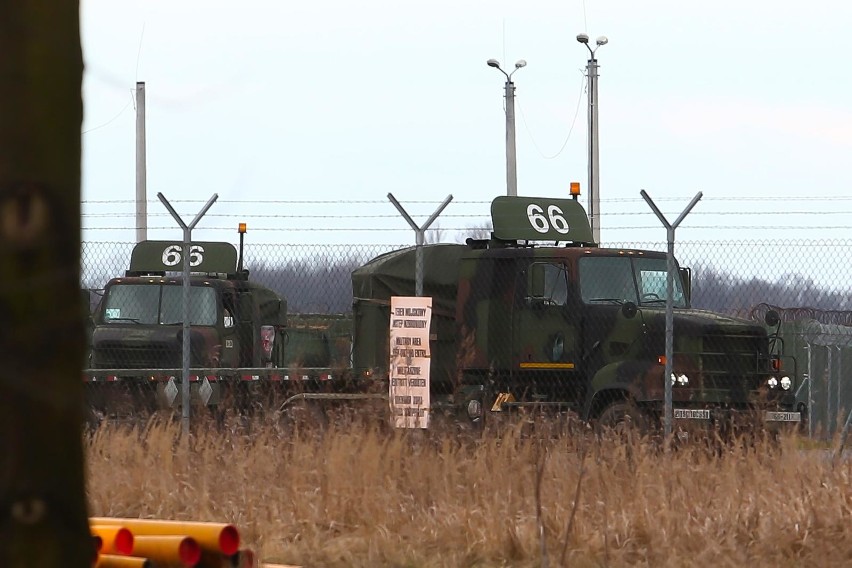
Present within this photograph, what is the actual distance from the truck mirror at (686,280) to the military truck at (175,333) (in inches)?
196

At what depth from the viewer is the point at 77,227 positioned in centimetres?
340

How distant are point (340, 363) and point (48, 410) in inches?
573

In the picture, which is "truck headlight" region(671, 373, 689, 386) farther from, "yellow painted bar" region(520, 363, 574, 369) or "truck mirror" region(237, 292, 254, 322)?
"truck mirror" region(237, 292, 254, 322)

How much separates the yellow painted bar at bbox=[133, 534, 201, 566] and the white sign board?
5.35 metres

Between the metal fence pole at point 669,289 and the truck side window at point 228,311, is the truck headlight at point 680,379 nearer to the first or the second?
the metal fence pole at point 669,289

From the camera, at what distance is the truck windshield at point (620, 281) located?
47.8 ft

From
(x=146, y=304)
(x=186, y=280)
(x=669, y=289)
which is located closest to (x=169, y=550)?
(x=669, y=289)

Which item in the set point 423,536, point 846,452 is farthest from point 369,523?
point 846,452

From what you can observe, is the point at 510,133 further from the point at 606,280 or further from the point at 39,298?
the point at 39,298

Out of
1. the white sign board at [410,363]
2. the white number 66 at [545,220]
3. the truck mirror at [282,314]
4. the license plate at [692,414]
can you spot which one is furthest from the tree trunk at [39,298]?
the truck mirror at [282,314]

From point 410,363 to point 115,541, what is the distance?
5.78 metres

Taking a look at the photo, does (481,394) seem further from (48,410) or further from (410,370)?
(48,410)

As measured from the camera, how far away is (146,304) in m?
18.8

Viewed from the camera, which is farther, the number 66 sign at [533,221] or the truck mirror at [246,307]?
the truck mirror at [246,307]
